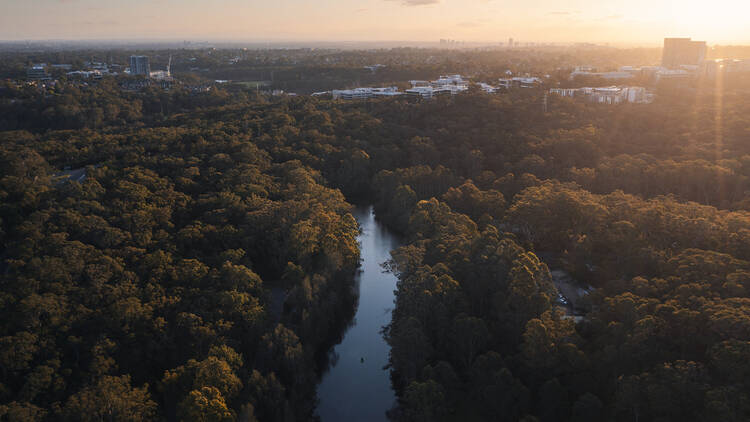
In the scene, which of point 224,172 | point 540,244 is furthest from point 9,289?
point 540,244

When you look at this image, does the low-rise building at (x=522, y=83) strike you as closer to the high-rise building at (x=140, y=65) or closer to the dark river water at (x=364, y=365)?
the dark river water at (x=364, y=365)

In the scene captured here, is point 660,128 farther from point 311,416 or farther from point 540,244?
point 311,416

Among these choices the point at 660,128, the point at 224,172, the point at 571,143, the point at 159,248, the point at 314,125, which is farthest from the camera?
the point at 314,125

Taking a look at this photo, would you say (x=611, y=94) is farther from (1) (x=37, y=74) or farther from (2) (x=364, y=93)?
(1) (x=37, y=74)

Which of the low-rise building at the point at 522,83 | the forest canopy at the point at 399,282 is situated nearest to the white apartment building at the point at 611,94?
the low-rise building at the point at 522,83

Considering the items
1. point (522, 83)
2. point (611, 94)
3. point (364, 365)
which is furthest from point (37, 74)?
point (364, 365)

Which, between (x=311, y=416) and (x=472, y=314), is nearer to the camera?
(x=311, y=416)
